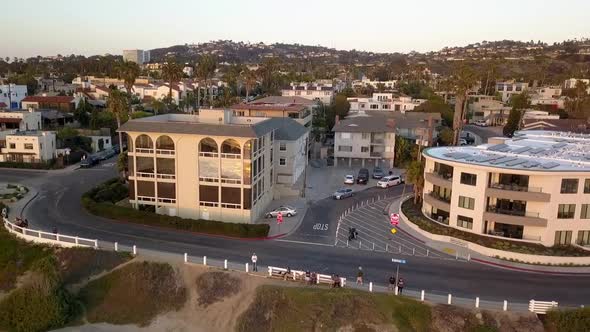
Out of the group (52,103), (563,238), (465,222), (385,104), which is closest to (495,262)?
(465,222)

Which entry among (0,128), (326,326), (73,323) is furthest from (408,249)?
(0,128)

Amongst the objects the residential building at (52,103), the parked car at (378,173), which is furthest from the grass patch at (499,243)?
the residential building at (52,103)

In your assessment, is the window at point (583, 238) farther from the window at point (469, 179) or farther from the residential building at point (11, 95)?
the residential building at point (11, 95)

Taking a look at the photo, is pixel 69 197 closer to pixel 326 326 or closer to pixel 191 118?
pixel 191 118

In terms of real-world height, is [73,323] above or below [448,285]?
below

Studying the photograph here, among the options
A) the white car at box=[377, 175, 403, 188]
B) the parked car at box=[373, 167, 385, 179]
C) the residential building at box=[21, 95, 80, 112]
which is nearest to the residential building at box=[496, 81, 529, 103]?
the parked car at box=[373, 167, 385, 179]

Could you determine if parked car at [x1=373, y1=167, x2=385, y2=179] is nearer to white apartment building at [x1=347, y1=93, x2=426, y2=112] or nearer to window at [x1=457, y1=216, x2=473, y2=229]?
window at [x1=457, y1=216, x2=473, y2=229]
